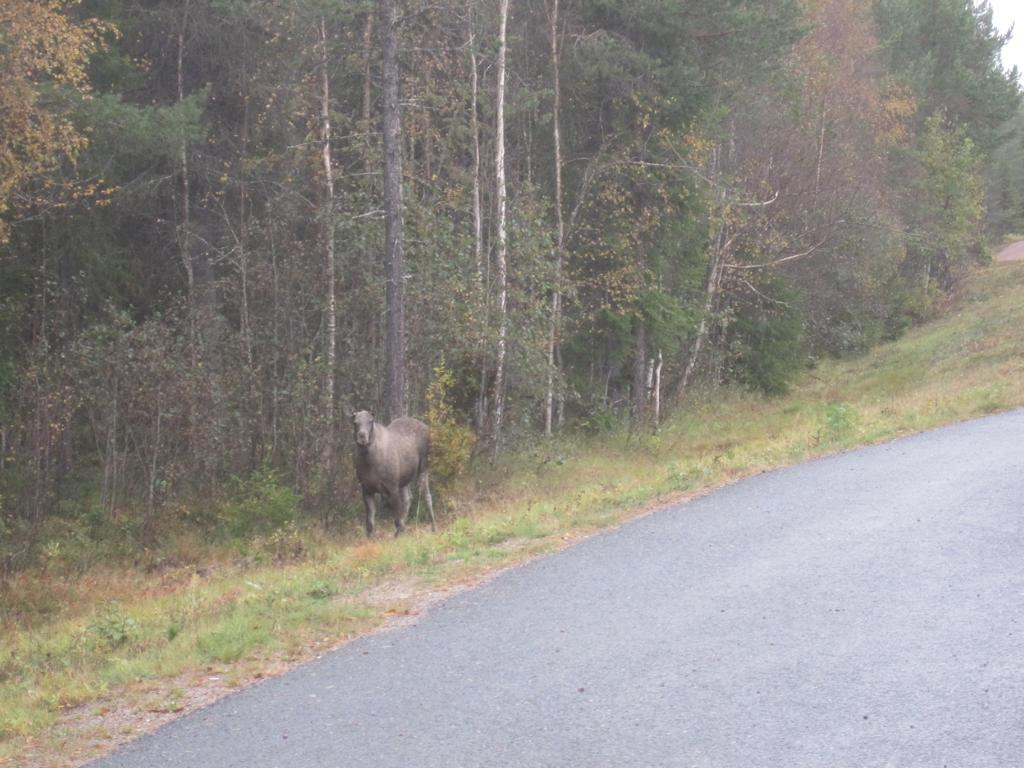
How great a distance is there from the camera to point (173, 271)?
24781 millimetres

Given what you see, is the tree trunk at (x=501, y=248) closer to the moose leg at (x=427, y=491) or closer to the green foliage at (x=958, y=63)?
the moose leg at (x=427, y=491)

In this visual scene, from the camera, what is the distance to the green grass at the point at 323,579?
8.31 metres

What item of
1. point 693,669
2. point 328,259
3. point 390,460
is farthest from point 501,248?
point 693,669

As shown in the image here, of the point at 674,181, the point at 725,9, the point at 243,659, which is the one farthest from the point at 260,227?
the point at 243,659

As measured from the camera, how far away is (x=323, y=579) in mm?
11367

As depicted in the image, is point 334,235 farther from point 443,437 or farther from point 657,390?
point 657,390

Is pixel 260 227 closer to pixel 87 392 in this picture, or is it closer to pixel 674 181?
pixel 87 392

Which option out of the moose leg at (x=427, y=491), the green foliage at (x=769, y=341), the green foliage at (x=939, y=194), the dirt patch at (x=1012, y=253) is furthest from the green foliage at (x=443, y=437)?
the dirt patch at (x=1012, y=253)

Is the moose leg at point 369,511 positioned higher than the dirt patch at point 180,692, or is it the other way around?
the dirt patch at point 180,692

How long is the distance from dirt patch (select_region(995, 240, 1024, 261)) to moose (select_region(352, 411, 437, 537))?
5355 centimetres

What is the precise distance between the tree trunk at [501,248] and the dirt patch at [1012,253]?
4836 centimetres

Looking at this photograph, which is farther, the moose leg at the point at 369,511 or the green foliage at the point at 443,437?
the green foliage at the point at 443,437

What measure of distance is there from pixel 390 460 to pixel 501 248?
21.4 feet

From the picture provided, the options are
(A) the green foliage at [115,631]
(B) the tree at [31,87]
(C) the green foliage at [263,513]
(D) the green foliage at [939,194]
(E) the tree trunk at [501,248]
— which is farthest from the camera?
(D) the green foliage at [939,194]
